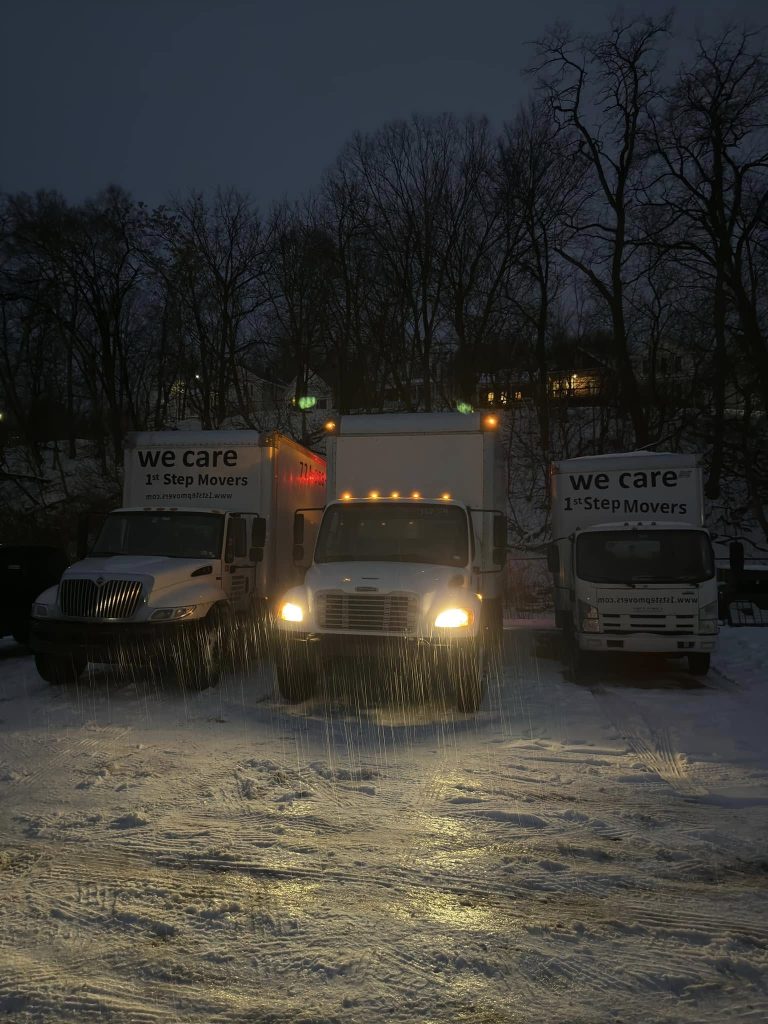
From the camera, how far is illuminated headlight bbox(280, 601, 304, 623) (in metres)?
8.53

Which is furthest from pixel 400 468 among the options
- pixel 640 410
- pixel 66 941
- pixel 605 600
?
pixel 640 410

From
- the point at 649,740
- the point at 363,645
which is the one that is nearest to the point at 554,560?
the point at 363,645

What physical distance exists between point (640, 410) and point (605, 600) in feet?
63.6

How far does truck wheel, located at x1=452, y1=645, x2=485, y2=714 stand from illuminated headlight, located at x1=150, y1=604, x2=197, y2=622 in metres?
3.60

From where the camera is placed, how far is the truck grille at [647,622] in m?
10.8

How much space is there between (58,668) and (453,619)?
212 inches

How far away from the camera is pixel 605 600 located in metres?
11.0

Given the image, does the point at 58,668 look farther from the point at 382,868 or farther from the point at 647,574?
the point at 647,574

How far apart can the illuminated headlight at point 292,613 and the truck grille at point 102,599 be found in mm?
2008

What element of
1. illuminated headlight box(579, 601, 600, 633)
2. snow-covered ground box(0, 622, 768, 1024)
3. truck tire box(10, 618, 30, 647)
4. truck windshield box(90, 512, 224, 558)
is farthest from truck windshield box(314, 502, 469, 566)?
truck tire box(10, 618, 30, 647)

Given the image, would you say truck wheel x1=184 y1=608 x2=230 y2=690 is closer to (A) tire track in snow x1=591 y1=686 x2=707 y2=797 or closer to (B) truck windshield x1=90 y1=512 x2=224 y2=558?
(B) truck windshield x1=90 y1=512 x2=224 y2=558

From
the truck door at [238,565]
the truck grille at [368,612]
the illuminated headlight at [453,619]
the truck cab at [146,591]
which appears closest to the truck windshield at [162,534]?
the truck cab at [146,591]

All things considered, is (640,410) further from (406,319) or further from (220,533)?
(220,533)

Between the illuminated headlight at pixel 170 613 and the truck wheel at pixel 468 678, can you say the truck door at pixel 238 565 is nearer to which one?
the illuminated headlight at pixel 170 613
